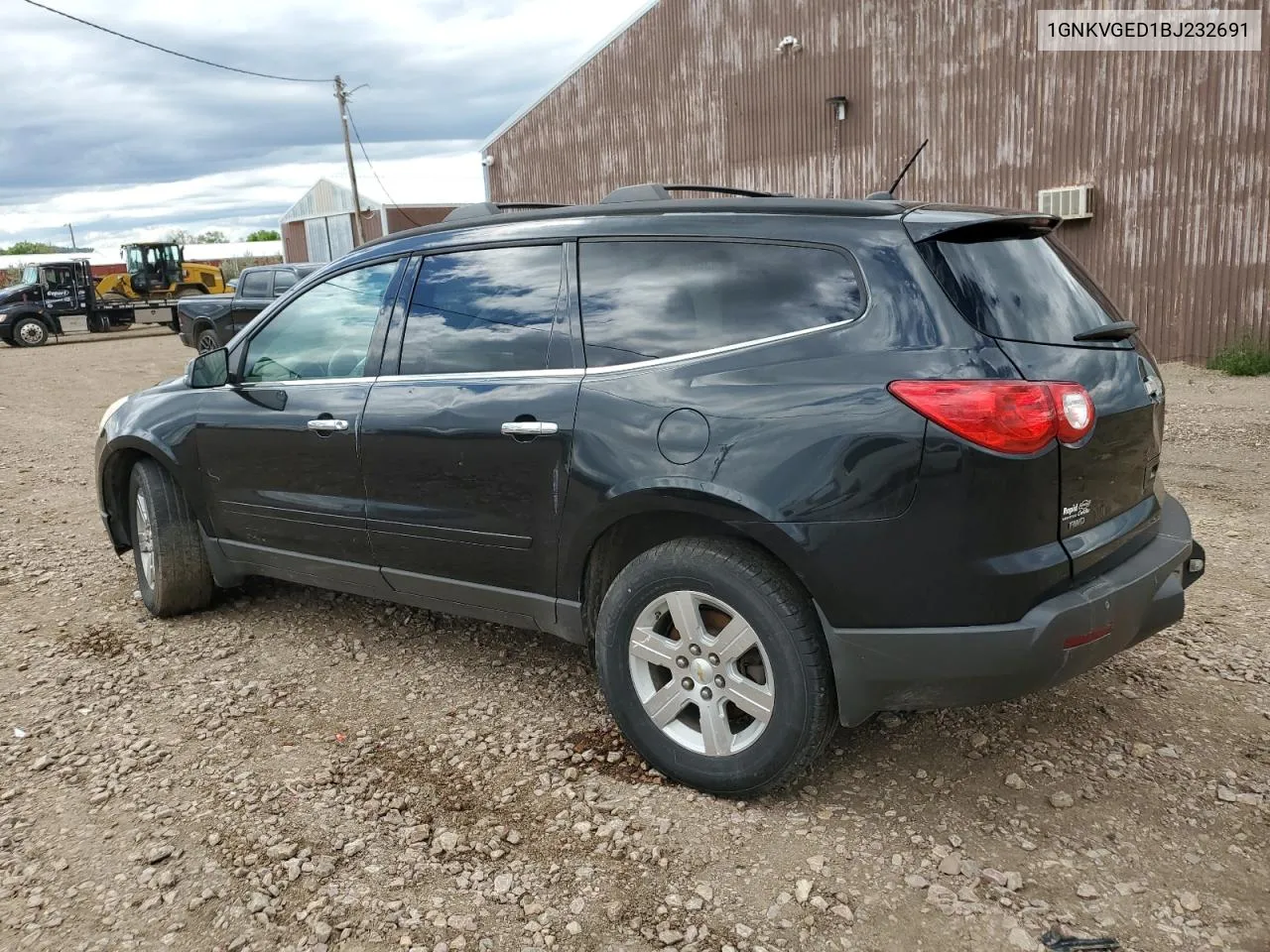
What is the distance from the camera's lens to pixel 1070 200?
13.1 metres

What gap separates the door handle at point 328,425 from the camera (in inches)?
148

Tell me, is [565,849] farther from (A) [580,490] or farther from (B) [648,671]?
(A) [580,490]

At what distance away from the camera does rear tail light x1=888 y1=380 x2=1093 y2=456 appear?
2469 mm

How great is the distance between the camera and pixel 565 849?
280cm

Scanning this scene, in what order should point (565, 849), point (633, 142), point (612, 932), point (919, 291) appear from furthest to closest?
point (633, 142), point (565, 849), point (919, 291), point (612, 932)

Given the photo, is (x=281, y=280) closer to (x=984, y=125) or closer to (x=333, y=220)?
(x=984, y=125)

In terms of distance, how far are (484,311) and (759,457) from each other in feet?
4.20

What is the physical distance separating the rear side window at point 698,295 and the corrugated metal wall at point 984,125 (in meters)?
11.4

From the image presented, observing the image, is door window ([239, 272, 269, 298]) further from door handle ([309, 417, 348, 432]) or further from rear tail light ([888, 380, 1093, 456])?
rear tail light ([888, 380, 1093, 456])

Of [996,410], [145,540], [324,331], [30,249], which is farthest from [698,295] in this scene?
[30,249]

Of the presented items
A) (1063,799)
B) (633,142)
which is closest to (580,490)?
(1063,799)

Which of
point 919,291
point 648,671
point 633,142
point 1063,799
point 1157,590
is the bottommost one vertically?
point 1063,799

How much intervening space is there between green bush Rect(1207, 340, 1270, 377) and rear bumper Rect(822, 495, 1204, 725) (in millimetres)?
10855

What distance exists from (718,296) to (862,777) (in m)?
1.55
